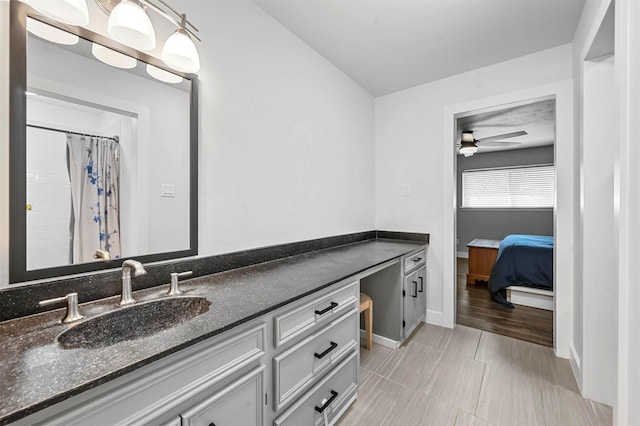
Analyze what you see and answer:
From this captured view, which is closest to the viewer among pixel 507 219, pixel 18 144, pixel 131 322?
pixel 18 144

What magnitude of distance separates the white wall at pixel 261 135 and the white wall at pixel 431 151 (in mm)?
596

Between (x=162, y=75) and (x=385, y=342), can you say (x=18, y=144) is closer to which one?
(x=162, y=75)

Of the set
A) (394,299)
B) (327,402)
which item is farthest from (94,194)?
(394,299)

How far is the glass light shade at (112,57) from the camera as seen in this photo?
3.60 feet

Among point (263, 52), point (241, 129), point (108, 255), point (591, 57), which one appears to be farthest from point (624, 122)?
point (108, 255)

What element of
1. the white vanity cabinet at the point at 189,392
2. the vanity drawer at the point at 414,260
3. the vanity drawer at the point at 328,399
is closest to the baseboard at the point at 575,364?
the vanity drawer at the point at 414,260

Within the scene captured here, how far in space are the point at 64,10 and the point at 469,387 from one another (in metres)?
2.75

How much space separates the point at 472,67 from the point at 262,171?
7.15ft

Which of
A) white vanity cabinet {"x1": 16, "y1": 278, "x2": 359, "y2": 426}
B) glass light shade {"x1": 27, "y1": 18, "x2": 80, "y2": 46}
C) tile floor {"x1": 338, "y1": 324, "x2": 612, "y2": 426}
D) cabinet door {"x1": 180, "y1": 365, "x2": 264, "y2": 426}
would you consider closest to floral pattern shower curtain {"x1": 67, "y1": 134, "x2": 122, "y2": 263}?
glass light shade {"x1": 27, "y1": 18, "x2": 80, "y2": 46}

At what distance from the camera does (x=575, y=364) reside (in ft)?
6.09

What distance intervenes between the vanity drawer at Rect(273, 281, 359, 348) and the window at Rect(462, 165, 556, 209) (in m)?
5.52

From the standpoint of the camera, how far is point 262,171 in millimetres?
1772

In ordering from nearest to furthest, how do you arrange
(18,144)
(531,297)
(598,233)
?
(18,144) < (598,233) < (531,297)

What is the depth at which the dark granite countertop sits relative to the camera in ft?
1.83
